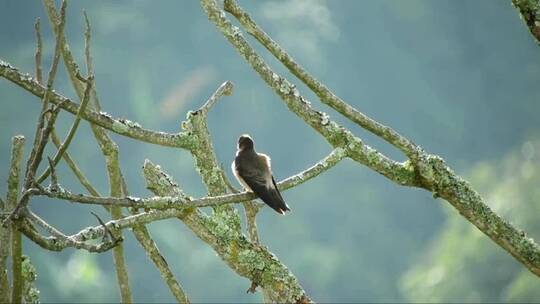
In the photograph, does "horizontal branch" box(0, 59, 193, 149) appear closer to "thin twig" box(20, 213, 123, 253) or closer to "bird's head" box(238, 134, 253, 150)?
"thin twig" box(20, 213, 123, 253)

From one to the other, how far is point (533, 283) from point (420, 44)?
61660 mm

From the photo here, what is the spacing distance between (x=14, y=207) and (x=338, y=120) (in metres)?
54.1

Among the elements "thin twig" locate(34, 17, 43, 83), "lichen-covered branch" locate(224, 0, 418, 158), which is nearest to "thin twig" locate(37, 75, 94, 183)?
"thin twig" locate(34, 17, 43, 83)

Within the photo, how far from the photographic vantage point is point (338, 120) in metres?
57.8

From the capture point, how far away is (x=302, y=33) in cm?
8538

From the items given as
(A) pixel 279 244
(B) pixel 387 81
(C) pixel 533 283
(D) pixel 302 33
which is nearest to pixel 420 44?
(B) pixel 387 81

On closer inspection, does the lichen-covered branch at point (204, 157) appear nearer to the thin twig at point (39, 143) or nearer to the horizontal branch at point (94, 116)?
the horizontal branch at point (94, 116)

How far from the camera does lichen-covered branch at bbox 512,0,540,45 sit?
5180mm

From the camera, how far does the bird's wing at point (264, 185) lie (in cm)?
666

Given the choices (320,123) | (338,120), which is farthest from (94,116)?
(338,120)

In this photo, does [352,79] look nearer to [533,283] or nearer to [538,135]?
[538,135]

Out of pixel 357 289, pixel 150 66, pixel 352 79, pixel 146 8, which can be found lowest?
pixel 357 289

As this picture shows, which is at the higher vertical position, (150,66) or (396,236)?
(150,66)

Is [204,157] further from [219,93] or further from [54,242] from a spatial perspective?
[54,242]
